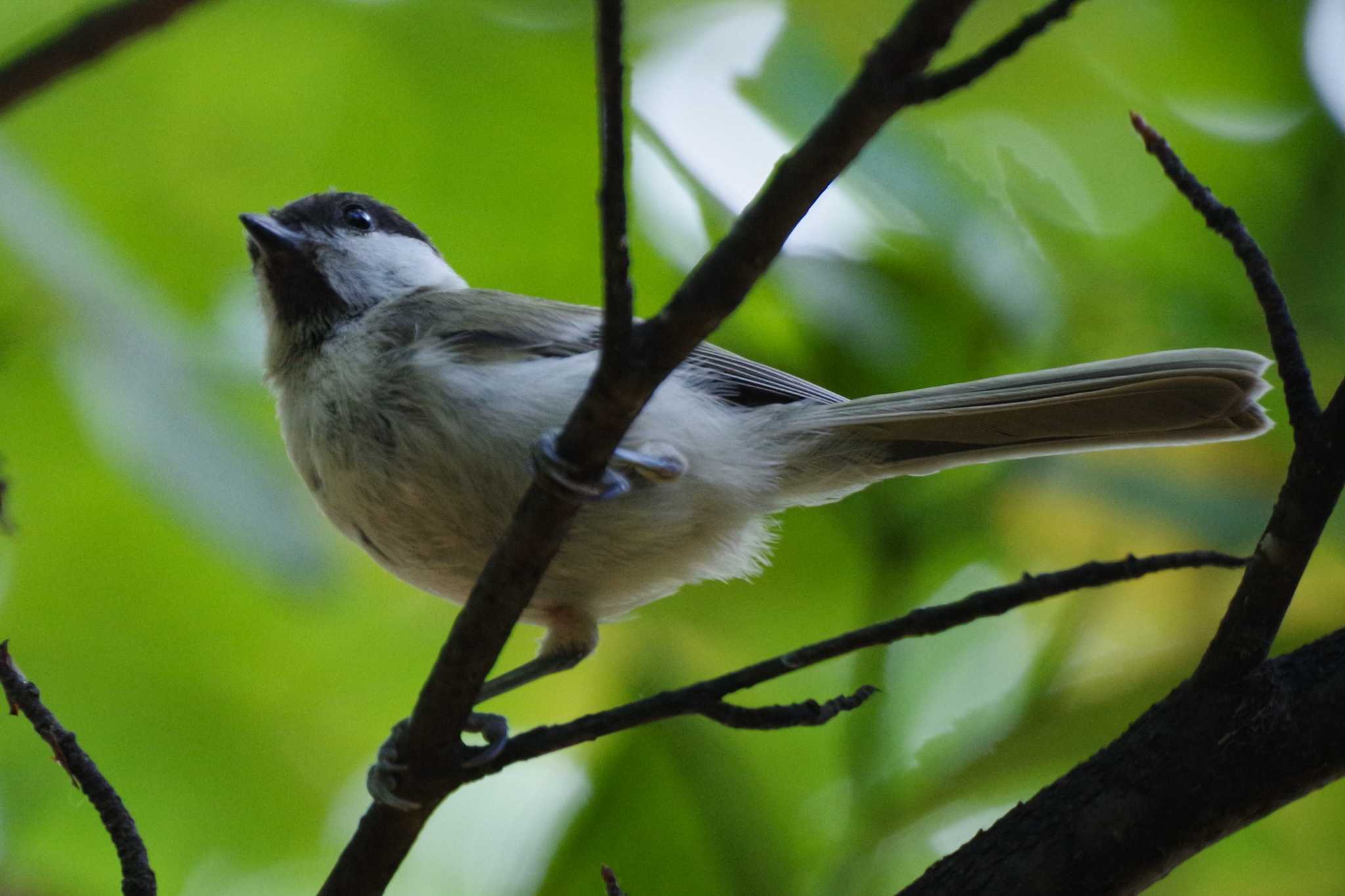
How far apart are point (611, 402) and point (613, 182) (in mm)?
258

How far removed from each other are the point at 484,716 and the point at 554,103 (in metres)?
1.76

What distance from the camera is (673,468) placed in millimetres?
2057

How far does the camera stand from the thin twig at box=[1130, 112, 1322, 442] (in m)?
1.48

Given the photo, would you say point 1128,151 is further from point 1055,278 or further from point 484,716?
point 484,716

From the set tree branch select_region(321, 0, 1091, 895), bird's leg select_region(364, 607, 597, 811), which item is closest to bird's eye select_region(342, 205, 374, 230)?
bird's leg select_region(364, 607, 597, 811)

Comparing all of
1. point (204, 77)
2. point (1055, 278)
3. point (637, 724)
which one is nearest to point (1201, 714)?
point (637, 724)

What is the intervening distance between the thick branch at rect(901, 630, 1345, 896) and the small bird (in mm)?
498

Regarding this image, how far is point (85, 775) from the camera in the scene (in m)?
1.69

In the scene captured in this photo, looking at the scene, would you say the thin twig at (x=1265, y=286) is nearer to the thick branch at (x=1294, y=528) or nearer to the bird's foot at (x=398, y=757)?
the thick branch at (x=1294, y=528)

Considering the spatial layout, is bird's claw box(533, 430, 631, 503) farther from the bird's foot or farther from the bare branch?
the bird's foot

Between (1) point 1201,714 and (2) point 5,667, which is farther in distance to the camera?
(2) point 5,667

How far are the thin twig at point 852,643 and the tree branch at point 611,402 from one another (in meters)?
0.11

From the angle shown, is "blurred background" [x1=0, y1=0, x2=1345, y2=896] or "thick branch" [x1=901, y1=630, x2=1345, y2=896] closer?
"thick branch" [x1=901, y1=630, x2=1345, y2=896]

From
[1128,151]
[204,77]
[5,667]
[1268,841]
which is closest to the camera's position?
[5,667]
